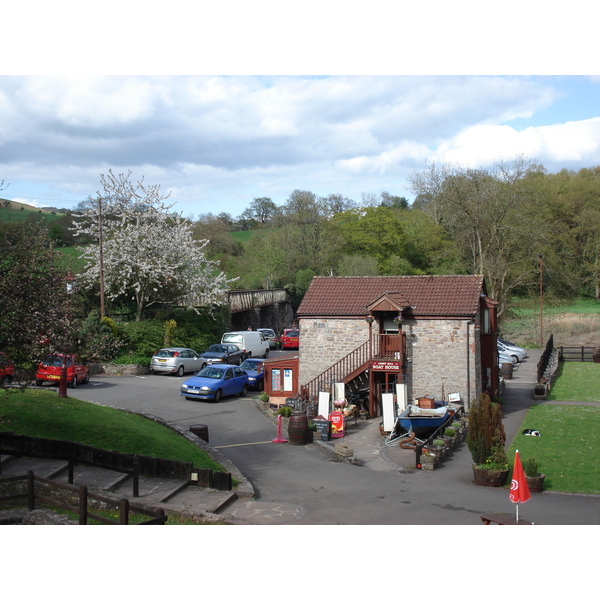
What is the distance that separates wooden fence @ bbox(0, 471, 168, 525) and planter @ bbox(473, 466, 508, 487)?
833cm

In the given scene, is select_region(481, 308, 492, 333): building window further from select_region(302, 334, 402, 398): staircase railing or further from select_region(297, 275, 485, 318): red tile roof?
select_region(302, 334, 402, 398): staircase railing

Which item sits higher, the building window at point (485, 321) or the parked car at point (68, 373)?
the building window at point (485, 321)

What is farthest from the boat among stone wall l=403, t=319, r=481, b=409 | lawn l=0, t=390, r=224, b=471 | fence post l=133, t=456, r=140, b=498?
fence post l=133, t=456, r=140, b=498

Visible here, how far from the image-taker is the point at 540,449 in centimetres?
1905

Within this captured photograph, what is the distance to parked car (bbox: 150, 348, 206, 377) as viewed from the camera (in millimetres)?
31625

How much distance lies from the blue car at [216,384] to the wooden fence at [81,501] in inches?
533

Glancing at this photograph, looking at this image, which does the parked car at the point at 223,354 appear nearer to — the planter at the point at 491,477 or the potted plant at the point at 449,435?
the potted plant at the point at 449,435

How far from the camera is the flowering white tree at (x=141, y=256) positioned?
37.0 meters

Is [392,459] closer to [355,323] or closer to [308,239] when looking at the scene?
[355,323]

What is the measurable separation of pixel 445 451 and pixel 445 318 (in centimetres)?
676

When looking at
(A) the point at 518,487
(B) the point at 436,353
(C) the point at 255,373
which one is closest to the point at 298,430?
(B) the point at 436,353

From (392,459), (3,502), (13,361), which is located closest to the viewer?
(3,502)

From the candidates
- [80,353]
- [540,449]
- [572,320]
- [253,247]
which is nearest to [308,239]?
→ [253,247]

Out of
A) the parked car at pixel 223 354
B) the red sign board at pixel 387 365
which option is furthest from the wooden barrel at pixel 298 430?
the parked car at pixel 223 354
